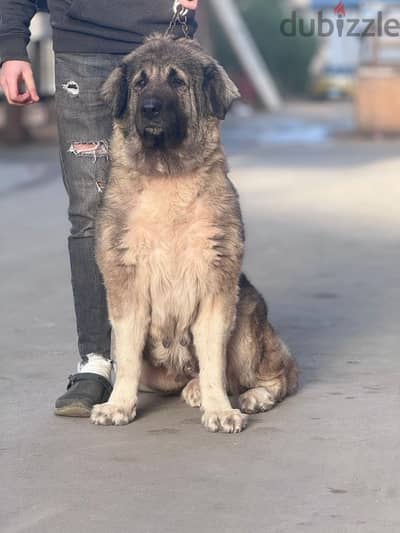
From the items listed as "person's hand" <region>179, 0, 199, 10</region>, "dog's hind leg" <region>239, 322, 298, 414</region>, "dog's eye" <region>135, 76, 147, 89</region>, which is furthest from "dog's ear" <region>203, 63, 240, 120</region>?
"dog's hind leg" <region>239, 322, 298, 414</region>

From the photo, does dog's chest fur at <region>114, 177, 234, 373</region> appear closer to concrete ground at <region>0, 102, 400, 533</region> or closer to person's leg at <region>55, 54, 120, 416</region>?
person's leg at <region>55, 54, 120, 416</region>

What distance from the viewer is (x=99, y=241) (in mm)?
5109

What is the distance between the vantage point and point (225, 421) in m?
4.99

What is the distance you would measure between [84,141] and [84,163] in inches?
3.6

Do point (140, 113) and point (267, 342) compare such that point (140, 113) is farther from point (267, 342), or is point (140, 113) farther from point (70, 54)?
point (267, 342)

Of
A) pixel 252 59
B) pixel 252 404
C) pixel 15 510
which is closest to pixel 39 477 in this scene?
pixel 15 510

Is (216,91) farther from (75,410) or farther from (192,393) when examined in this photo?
(75,410)

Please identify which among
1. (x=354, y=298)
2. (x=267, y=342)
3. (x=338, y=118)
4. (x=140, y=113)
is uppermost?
(x=140, y=113)

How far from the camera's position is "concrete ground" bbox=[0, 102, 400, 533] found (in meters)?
4.07

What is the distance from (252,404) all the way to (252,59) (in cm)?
2501

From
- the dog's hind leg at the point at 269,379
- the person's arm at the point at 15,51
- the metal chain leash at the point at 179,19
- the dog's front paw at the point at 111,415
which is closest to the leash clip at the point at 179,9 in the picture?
the metal chain leash at the point at 179,19

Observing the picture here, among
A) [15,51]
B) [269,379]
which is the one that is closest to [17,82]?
[15,51]

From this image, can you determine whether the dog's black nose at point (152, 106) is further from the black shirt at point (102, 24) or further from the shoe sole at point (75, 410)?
the shoe sole at point (75, 410)

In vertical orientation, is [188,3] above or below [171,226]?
above
